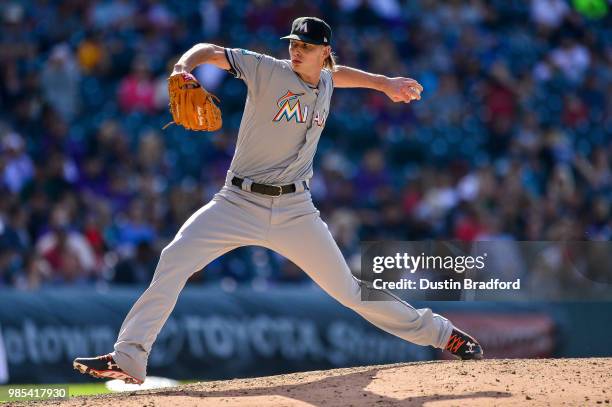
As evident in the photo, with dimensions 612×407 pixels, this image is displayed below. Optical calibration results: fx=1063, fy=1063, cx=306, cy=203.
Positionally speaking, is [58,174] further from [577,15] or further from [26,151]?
[577,15]

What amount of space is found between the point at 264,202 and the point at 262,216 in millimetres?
75

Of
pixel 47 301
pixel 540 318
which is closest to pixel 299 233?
pixel 47 301

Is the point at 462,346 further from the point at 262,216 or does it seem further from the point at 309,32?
the point at 309,32

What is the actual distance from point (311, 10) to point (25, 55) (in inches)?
147

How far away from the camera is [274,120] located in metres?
5.56

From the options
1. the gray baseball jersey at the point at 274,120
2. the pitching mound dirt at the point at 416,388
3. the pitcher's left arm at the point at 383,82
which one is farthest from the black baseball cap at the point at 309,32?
the pitching mound dirt at the point at 416,388

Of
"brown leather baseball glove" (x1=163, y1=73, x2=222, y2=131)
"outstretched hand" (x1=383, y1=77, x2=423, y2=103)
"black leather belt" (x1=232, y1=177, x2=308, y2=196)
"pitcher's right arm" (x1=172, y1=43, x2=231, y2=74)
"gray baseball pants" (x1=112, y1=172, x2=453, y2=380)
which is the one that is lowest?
"gray baseball pants" (x1=112, y1=172, x2=453, y2=380)

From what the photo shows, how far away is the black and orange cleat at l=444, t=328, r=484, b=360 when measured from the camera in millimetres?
6223

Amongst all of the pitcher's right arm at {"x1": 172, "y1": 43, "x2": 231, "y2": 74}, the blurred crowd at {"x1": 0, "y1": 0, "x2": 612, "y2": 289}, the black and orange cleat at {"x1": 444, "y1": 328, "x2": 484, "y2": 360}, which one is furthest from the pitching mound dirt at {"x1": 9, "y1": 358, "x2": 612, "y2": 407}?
the blurred crowd at {"x1": 0, "y1": 0, "x2": 612, "y2": 289}

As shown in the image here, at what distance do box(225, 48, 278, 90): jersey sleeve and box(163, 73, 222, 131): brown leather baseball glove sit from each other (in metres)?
0.25

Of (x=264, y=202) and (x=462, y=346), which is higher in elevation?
(x=264, y=202)

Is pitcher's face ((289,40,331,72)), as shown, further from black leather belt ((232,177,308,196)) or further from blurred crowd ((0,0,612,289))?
blurred crowd ((0,0,612,289))

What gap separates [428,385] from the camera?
562cm

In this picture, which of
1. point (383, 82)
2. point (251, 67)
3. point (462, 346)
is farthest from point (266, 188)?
point (462, 346)
